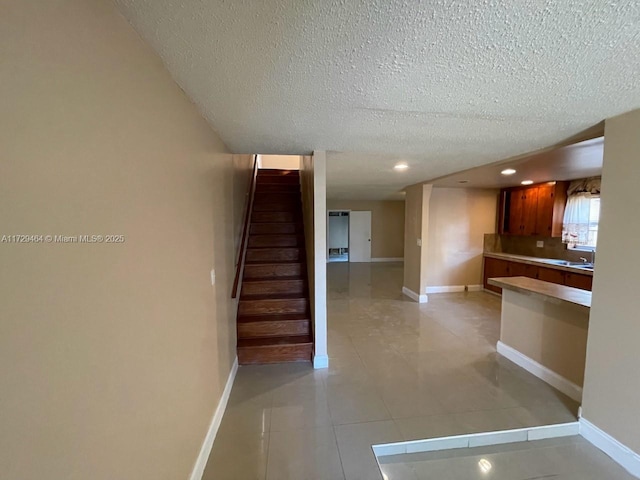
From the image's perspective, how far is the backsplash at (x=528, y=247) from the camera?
4.73m

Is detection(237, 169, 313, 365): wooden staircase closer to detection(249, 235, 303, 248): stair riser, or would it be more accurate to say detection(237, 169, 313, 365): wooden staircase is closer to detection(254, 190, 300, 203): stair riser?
detection(249, 235, 303, 248): stair riser

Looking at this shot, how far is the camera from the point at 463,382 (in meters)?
2.55

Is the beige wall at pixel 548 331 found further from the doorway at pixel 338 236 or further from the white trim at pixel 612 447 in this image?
the doorway at pixel 338 236

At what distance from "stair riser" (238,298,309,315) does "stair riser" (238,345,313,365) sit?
454 mm

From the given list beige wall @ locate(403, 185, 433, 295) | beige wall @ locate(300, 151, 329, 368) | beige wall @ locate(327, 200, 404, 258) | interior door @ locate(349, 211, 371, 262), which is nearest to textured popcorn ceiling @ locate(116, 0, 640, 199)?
beige wall @ locate(300, 151, 329, 368)

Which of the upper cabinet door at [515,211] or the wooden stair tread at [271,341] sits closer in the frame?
the wooden stair tread at [271,341]

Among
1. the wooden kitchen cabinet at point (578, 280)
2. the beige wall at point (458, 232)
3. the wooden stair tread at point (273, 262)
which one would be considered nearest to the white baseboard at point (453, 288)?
the beige wall at point (458, 232)

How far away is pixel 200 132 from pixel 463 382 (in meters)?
2.97

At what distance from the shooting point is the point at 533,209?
5.02 m

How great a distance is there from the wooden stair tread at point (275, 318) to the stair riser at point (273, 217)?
178 cm

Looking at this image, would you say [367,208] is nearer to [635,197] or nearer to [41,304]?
[635,197]

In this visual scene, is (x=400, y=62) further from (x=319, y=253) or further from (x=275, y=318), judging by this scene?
(x=275, y=318)

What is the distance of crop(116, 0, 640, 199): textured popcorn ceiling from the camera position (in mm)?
875

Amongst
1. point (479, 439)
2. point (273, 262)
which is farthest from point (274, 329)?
point (479, 439)
